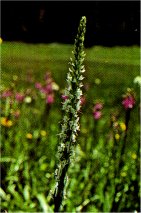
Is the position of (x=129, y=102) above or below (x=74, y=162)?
above

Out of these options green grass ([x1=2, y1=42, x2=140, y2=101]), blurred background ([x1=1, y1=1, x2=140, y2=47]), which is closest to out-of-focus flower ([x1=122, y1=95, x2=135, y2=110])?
green grass ([x1=2, y1=42, x2=140, y2=101])

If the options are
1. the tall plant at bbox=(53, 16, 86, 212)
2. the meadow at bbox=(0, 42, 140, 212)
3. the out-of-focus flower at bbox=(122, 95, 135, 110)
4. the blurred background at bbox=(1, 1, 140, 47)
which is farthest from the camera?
the blurred background at bbox=(1, 1, 140, 47)

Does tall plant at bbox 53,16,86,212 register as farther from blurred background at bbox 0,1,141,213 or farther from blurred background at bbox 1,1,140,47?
blurred background at bbox 1,1,140,47

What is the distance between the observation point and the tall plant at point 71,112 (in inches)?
56.9

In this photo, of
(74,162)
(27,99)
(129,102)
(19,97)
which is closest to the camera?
(129,102)

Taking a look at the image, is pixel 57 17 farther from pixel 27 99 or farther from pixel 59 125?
pixel 59 125

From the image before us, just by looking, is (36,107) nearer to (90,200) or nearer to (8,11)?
(90,200)

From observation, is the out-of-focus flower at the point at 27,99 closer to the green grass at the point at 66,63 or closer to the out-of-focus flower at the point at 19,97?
the out-of-focus flower at the point at 19,97

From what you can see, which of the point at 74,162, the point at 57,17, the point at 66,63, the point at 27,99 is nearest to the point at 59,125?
the point at 27,99

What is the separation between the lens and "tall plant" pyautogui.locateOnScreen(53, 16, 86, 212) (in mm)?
1445

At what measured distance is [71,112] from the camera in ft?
4.89

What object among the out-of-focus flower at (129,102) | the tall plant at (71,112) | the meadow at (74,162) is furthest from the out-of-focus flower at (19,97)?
the tall plant at (71,112)

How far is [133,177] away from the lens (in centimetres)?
418

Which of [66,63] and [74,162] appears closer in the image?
[74,162]
